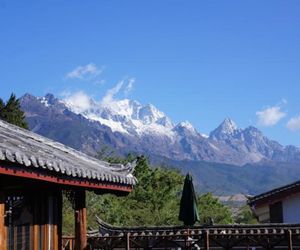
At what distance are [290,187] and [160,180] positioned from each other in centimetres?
1589

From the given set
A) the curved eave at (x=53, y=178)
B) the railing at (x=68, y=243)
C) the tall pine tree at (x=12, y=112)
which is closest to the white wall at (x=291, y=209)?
the railing at (x=68, y=243)

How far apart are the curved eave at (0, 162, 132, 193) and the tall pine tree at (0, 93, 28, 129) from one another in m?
22.3

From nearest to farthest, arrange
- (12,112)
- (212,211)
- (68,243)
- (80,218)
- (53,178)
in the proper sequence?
(53,178)
(80,218)
(68,243)
(12,112)
(212,211)

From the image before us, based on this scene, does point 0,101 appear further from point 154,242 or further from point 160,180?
point 154,242

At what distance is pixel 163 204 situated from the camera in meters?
33.0

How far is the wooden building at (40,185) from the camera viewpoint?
21.4 feet

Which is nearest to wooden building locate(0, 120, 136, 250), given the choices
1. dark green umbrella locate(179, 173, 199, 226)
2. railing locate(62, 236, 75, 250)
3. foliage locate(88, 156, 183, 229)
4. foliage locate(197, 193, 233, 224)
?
railing locate(62, 236, 75, 250)

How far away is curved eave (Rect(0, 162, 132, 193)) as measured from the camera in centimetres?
605

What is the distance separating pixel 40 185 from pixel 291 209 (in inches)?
505

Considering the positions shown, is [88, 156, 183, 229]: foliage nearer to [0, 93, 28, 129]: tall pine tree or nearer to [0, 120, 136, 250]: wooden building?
[0, 93, 28, 129]: tall pine tree

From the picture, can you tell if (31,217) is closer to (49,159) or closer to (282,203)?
(49,159)

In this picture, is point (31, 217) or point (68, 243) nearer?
point (31, 217)

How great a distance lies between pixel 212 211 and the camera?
38.3 metres

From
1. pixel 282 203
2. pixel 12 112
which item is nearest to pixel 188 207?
pixel 282 203
